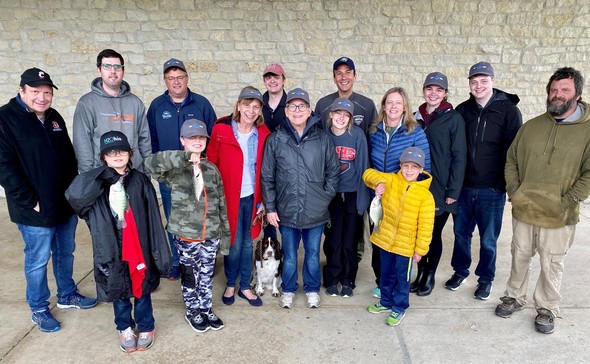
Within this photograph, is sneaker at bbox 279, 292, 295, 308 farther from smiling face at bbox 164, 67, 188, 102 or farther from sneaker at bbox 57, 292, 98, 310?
smiling face at bbox 164, 67, 188, 102

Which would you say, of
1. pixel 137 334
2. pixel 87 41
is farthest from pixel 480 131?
pixel 87 41

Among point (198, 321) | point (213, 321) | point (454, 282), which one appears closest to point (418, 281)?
point (454, 282)

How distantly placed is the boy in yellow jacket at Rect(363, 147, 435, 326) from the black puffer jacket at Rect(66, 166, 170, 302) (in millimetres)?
1669

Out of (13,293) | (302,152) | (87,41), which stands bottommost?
(13,293)

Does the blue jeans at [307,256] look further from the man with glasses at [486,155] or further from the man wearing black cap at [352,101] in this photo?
the man with glasses at [486,155]

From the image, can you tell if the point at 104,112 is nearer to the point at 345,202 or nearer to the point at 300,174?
the point at 300,174

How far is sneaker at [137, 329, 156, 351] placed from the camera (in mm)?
2963

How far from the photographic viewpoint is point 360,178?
3441 millimetres

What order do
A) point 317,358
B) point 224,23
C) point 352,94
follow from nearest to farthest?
point 317,358
point 352,94
point 224,23

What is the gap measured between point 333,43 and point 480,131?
3750 millimetres

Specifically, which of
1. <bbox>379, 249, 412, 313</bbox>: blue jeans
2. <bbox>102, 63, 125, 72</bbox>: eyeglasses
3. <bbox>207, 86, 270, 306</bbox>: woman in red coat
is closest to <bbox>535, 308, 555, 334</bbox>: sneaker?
<bbox>379, 249, 412, 313</bbox>: blue jeans

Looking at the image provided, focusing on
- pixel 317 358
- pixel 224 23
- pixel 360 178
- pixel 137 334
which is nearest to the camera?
pixel 317 358

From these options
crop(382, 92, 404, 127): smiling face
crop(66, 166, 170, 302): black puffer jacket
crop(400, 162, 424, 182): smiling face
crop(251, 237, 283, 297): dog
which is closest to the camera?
crop(66, 166, 170, 302): black puffer jacket

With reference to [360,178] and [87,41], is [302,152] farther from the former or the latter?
[87,41]
